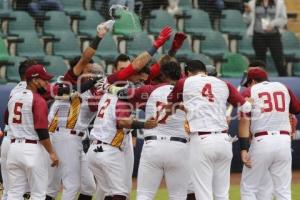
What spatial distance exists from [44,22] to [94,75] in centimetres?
575

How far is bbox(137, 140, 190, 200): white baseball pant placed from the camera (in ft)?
38.4

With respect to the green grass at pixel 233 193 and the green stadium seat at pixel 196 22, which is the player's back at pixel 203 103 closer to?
the green grass at pixel 233 193

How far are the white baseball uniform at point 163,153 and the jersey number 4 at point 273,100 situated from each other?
3.32 feet

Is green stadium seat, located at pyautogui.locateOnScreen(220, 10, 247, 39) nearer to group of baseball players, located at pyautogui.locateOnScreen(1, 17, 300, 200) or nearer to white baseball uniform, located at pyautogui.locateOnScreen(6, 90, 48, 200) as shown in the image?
group of baseball players, located at pyautogui.locateOnScreen(1, 17, 300, 200)

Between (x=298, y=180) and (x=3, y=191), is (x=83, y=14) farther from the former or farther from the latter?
(x=3, y=191)

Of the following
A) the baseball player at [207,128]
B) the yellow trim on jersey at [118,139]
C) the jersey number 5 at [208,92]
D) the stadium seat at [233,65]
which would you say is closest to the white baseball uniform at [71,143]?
the yellow trim on jersey at [118,139]

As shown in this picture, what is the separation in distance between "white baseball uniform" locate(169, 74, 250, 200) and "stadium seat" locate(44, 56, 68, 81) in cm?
552

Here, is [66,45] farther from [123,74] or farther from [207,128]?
[207,128]

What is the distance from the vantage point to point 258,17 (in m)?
18.7

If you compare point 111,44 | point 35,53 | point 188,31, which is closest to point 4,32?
point 35,53

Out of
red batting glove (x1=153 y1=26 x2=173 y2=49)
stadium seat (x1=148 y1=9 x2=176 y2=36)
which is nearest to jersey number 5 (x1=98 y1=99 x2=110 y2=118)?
red batting glove (x1=153 y1=26 x2=173 y2=49)

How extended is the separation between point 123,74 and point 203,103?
0.94 m

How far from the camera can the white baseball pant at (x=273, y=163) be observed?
12203 mm

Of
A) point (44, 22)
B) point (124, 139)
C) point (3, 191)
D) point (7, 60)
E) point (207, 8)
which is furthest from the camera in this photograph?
point (207, 8)
